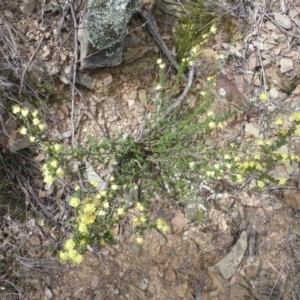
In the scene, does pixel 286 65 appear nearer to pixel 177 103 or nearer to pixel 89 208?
pixel 177 103

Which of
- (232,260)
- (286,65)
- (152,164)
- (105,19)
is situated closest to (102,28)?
(105,19)

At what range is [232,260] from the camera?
118 inches

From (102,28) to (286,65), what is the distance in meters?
1.68

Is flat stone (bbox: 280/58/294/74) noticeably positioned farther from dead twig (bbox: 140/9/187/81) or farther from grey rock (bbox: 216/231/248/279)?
grey rock (bbox: 216/231/248/279)

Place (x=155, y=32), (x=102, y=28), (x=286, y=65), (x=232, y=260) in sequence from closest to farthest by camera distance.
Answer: (x=102, y=28) < (x=232, y=260) < (x=155, y=32) < (x=286, y=65)

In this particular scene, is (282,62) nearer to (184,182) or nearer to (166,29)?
(166,29)

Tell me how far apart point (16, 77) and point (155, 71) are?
1.16 meters

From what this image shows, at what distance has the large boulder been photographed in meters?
2.85

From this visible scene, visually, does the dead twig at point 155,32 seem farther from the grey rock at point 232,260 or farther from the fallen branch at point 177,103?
the grey rock at point 232,260

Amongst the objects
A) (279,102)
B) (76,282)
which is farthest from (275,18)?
(76,282)

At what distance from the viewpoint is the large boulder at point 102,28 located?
285 centimetres

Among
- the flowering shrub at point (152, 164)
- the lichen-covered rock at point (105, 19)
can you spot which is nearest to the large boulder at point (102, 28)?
the lichen-covered rock at point (105, 19)

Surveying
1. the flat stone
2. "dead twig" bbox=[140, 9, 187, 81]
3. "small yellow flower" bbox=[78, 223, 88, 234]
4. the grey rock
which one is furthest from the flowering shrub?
the flat stone

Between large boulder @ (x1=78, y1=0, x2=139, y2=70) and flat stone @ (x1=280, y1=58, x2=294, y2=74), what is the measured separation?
4.60ft
